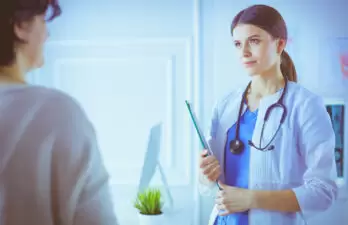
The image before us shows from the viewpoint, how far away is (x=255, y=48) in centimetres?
90

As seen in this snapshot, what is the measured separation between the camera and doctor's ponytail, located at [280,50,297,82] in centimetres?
92

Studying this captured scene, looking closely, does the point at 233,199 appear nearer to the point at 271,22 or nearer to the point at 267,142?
the point at 267,142

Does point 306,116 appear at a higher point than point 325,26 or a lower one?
lower

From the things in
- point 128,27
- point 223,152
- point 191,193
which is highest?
point 128,27

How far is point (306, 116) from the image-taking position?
0.86 meters

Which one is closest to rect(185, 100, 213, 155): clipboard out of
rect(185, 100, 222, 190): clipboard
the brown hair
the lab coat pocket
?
rect(185, 100, 222, 190): clipboard

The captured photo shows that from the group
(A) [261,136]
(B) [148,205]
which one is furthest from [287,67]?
(B) [148,205]

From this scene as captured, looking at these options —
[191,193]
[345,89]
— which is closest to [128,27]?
[191,193]

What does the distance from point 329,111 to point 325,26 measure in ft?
0.67

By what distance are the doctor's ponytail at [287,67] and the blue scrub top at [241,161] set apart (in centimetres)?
11

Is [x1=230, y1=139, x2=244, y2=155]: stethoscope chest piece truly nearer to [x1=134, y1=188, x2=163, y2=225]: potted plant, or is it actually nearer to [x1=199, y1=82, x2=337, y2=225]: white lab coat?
[x1=199, y1=82, x2=337, y2=225]: white lab coat

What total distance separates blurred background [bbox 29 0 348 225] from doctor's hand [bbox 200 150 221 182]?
0.03 m

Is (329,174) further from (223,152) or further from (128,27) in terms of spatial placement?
(128,27)

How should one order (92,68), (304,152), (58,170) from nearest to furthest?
(58,170) < (304,152) < (92,68)
